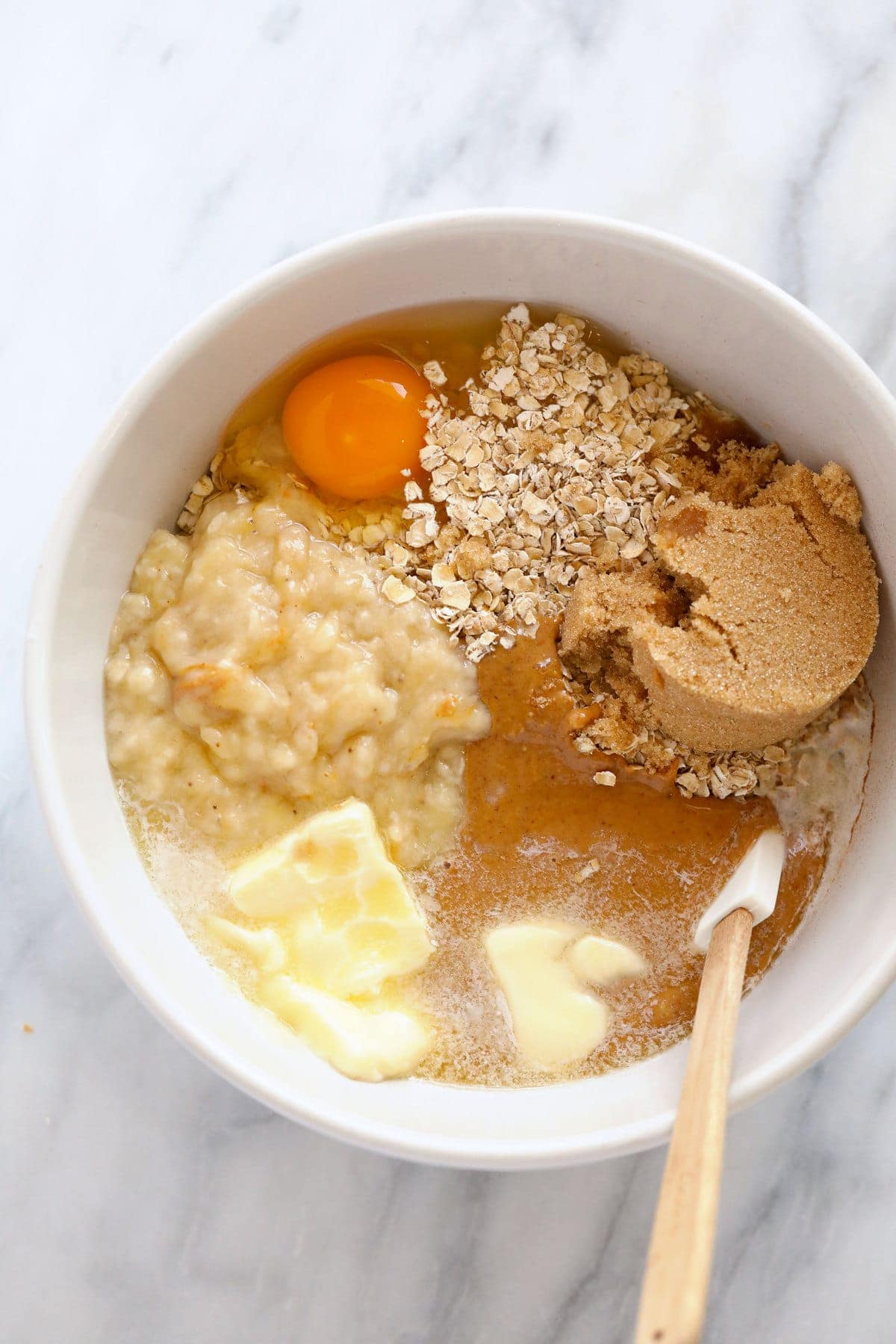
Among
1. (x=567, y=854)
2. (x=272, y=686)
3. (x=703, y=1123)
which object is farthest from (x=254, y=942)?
(x=703, y=1123)

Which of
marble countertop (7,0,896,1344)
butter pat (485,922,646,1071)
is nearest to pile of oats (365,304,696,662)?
marble countertop (7,0,896,1344)

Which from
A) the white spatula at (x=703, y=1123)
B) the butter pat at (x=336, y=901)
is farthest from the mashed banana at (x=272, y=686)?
the white spatula at (x=703, y=1123)

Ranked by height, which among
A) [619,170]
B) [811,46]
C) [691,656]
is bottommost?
[691,656]

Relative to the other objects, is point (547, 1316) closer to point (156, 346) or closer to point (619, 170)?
point (156, 346)

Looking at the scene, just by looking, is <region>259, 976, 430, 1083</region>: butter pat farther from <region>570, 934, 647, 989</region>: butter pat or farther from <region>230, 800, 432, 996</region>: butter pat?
<region>570, 934, 647, 989</region>: butter pat

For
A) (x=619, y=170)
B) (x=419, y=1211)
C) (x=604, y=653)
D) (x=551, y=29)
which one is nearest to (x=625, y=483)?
(x=604, y=653)

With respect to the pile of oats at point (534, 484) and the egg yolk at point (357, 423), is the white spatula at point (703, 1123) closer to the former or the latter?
the pile of oats at point (534, 484)

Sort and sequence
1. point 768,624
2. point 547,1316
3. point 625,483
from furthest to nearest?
point 547,1316, point 625,483, point 768,624
